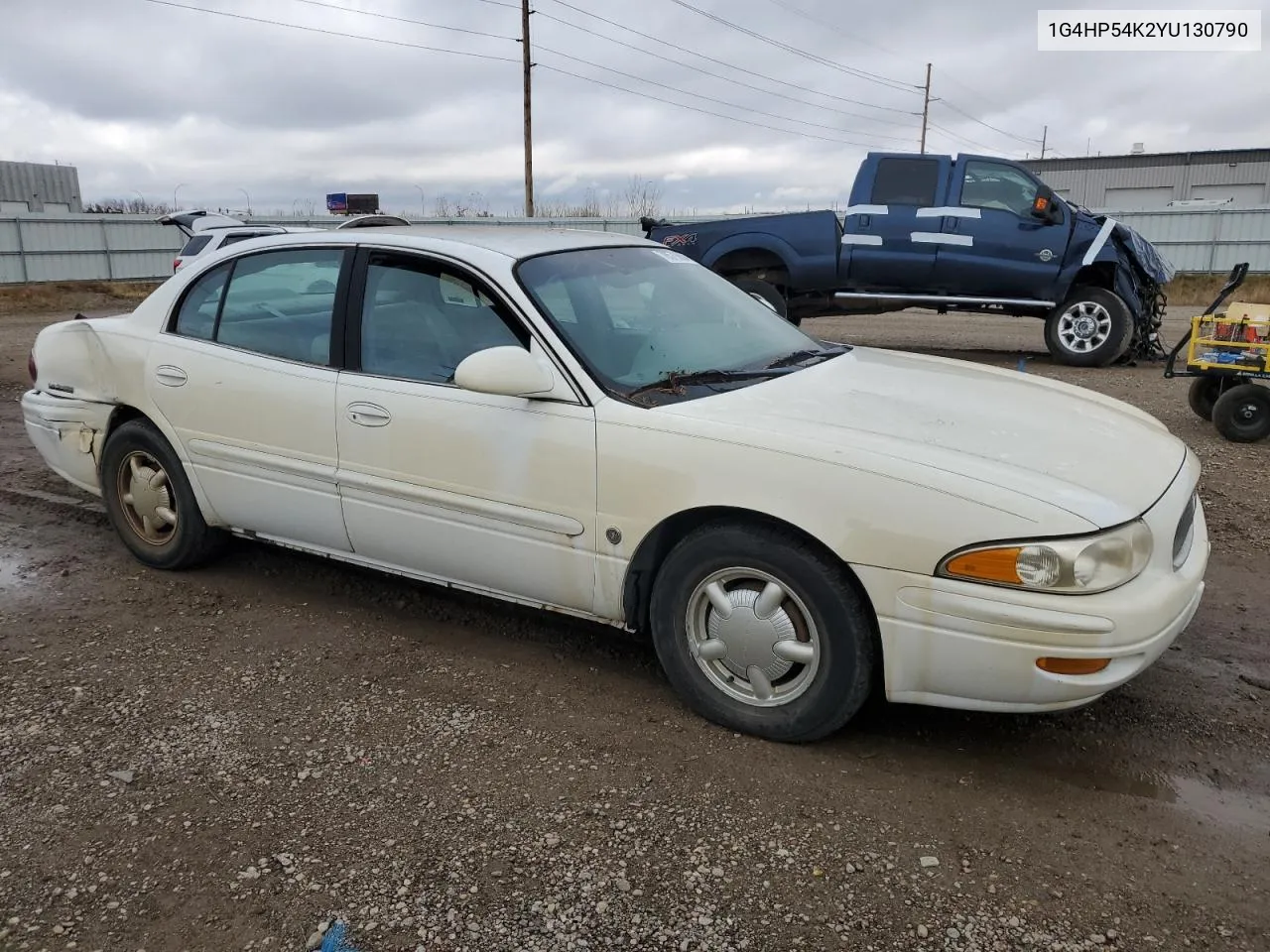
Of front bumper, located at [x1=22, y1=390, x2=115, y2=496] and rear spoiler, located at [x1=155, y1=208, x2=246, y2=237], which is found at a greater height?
rear spoiler, located at [x1=155, y1=208, x2=246, y2=237]

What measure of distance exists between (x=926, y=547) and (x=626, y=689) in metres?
1.31

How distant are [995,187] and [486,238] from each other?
8943 millimetres

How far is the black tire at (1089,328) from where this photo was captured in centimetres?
1099

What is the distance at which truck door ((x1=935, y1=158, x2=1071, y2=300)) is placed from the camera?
11062 mm

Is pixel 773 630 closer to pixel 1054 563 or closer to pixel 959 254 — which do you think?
pixel 1054 563

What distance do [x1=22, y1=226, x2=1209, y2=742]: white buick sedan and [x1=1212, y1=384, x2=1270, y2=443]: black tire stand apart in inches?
163

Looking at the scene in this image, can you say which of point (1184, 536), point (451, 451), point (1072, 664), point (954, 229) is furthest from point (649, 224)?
point (1072, 664)

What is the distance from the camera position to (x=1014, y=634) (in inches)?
106

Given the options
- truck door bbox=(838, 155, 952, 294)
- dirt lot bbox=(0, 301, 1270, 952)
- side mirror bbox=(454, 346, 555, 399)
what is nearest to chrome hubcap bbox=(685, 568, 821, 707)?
dirt lot bbox=(0, 301, 1270, 952)

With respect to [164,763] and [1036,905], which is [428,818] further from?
[1036,905]

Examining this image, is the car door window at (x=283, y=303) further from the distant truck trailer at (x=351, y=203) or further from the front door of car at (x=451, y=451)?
the distant truck trailer at (x=351, y=203)

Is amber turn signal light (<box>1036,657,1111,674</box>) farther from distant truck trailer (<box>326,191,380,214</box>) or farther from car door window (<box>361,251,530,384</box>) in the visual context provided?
distant truck trailer (<box>326,191,380,214</box>)

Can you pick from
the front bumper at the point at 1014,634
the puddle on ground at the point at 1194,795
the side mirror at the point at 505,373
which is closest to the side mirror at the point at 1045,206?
the front bumper at the point at 1014,634

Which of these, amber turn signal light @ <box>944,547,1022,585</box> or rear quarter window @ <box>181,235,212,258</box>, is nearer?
amber turn signal light @ <box>944,547,1022,585</box>
